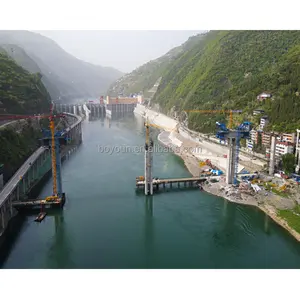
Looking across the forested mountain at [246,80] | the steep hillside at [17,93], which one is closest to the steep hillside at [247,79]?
the forested mountain at [246,80]

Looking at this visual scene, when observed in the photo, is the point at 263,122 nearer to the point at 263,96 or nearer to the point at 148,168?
the point at 263,96

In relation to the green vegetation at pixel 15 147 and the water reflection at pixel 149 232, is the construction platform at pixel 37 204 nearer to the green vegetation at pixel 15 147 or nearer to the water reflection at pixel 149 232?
the green vegetation at pixel 15 147

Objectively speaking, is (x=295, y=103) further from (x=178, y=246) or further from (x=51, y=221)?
(x=51, y=221)

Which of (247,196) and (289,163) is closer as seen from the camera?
(247,196)

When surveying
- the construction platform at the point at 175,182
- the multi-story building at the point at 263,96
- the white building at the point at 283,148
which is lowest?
the construction platform at the point at 175,182

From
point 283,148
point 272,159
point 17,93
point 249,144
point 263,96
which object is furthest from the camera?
point 17,93

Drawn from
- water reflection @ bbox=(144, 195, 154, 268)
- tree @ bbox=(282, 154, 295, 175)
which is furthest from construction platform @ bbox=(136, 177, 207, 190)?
tree @ bbox=(282, 154, 295, 175)

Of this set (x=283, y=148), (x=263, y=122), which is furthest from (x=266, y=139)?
(x=263, y=122)
